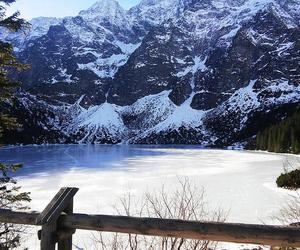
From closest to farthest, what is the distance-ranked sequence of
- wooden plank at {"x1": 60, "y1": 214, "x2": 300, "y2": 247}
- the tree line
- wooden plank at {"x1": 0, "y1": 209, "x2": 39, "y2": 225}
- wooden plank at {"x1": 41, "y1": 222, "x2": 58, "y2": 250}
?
wooden plank at {"x1": 60, "y1": 214, "x2": 300, "y2": 247} < wooden plank at {"x1": 41, "y1": 222, "x2": 58, "y2": 250} < wooden plank at {"x1": 0, "y1": 209, "x2": 39, "y2": 225} < the tree line

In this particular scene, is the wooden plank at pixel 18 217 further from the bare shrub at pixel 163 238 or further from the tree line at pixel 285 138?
the tree line at pixel 285 138

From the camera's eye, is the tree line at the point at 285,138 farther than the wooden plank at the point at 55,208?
Yes

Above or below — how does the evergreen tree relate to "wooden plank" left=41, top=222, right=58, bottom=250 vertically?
above

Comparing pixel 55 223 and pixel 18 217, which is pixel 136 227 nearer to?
pixel 55 223

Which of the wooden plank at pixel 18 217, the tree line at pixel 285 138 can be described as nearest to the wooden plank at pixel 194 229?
the wooden plank at pixel 18 217

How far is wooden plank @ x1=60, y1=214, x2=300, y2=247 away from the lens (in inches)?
200

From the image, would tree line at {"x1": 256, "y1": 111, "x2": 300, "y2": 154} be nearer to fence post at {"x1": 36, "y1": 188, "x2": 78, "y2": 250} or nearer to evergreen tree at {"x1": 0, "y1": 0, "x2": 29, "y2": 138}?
evergreen tree at {"x1": 0, "y1": 0, "x2": 29, "y2": 138}

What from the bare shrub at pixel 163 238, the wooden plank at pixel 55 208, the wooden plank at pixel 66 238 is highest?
the wooden plank at pixel 55 208

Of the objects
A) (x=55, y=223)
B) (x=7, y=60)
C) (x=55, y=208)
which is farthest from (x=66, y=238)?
(x=7, y=60)

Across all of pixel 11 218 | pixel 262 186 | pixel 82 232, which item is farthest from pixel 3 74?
pixel 262 186

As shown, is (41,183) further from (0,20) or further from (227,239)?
(227,239)

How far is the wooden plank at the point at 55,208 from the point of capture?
5.68m

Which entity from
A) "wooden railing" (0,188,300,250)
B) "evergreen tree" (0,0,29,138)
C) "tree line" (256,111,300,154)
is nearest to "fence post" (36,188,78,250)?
"wooden railing" (0,188,300,250)

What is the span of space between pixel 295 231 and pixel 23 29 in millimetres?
8543
